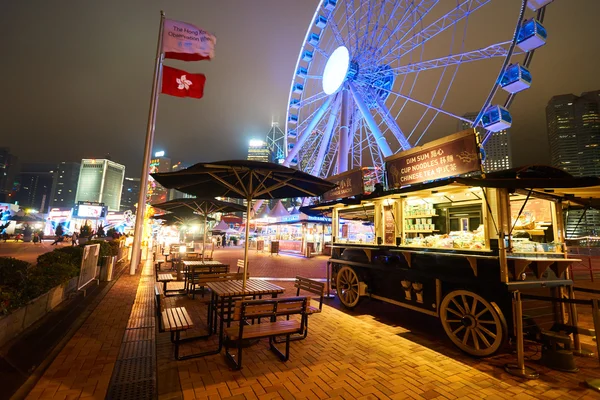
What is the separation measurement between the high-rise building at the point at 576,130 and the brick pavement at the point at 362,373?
72.4 metres

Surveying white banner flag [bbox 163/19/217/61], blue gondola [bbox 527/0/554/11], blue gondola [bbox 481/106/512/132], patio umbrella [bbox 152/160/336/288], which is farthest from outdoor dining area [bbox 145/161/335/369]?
blue gondola [bbox 527/0/554/11]

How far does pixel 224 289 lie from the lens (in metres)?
4.50

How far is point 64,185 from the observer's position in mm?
165250

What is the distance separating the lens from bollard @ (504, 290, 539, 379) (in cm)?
339

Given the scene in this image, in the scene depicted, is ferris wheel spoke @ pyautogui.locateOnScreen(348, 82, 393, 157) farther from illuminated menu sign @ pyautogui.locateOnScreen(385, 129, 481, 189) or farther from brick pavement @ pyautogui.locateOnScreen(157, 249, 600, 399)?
→ brick pavement @ pyautogui.locateOnScreen(157, 249, 600, 399)

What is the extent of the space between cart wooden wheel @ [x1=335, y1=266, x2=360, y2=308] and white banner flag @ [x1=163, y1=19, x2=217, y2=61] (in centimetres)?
949

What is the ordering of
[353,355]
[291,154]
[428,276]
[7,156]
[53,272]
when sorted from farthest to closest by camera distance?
1. [7,156]
2. [291,154]
3. [53,272]
4. [428,276]
5. [353,355]

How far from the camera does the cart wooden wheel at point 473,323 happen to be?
12.3 ft

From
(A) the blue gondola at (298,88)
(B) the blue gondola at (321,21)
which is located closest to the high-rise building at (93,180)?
(A) the blue gondola at (298,88)

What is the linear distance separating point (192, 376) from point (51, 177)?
714ft

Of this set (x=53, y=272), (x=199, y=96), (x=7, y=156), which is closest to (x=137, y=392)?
(x=53, y=272)

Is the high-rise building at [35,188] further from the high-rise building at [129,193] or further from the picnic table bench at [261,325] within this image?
the picnic table bench at [261,325]

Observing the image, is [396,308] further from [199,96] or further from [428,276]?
[199,96]

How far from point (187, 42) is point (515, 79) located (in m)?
12.3
